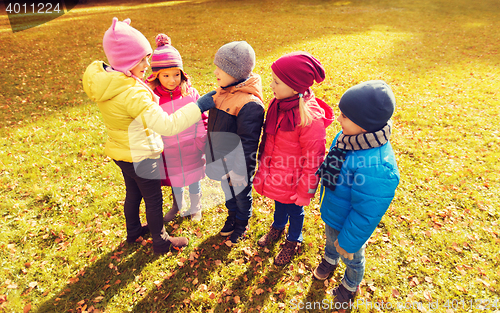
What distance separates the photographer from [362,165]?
Result: 2.57 m

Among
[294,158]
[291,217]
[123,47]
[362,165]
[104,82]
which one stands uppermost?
[123,47]

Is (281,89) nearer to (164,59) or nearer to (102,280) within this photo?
(164,59)

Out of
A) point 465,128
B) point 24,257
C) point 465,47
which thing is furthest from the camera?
point 465,47

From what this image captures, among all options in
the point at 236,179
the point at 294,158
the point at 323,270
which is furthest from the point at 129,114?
the point at 323,270

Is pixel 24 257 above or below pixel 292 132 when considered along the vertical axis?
below

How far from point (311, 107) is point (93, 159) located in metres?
5.91

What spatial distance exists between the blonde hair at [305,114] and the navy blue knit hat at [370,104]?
0.44 meters

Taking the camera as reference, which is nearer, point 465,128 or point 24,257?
point 24,257

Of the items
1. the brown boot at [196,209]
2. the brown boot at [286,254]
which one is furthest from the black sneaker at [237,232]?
the brown boot at [196,209]

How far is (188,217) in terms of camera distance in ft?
16.1

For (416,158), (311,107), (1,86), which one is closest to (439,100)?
(416,158)

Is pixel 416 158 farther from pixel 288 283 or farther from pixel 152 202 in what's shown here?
pixel 152 202

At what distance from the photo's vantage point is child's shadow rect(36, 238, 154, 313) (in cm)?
Result: 359

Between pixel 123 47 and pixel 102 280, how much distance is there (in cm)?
337
